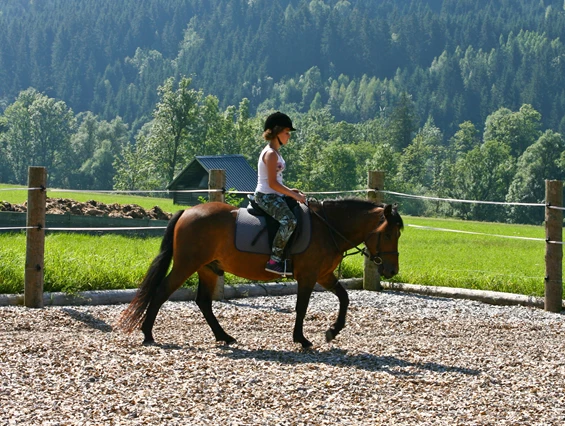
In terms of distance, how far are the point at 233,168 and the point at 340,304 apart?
1630 inches

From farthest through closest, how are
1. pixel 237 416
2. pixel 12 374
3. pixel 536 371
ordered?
pixel 536 371
pixel 12 374
pixel 237 416

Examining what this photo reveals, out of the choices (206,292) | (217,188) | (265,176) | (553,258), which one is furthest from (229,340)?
(553,258)

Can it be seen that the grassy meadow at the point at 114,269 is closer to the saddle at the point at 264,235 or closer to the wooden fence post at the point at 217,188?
the wooden fence post at the point at 217,188

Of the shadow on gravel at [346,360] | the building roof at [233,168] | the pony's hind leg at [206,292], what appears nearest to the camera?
the shadow on gravel at [346,360]

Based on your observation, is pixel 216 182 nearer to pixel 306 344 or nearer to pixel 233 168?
pixel 306 344

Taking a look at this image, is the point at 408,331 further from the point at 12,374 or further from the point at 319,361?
the point at 12,374

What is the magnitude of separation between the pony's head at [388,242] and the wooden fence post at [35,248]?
13.6 feet

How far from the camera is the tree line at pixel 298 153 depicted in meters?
80.2

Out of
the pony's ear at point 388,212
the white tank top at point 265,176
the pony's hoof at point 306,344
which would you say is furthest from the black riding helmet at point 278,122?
the pony's hoof at point 306,344

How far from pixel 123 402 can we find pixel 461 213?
76949 millimetres

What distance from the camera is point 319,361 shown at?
716 centimetres

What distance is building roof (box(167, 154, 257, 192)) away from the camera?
1881 inches

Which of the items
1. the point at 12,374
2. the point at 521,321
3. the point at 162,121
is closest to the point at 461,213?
the point at 162,121

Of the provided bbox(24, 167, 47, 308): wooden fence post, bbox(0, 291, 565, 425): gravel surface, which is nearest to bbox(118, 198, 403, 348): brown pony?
bbox(0, 291, 565, 425): gravel surface
